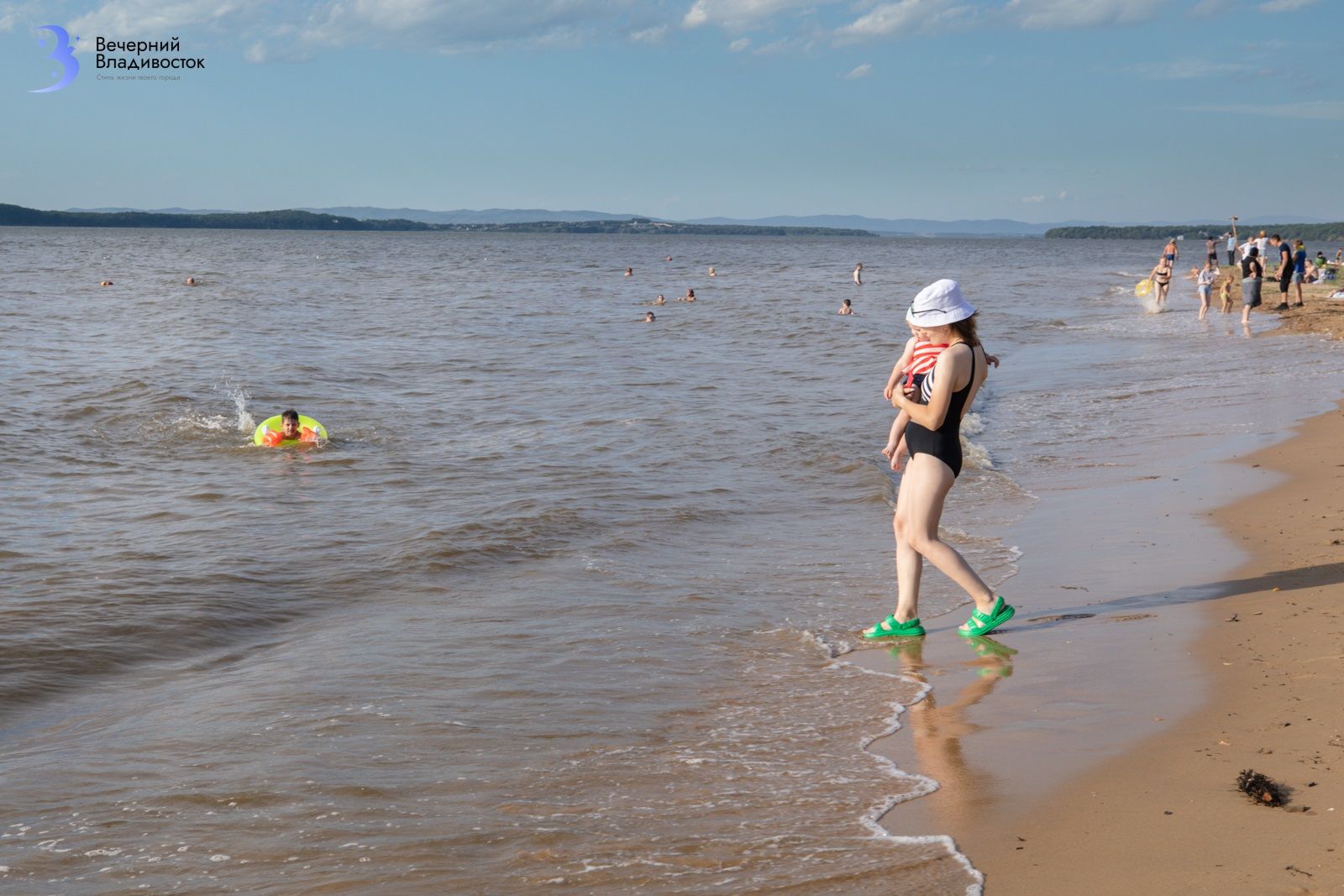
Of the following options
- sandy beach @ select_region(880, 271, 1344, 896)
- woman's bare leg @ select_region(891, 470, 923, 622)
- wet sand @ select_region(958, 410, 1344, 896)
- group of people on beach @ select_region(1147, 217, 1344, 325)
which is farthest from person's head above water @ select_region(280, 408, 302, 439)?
group of people on beach @ select_region(1147, 217, 1344, 325)

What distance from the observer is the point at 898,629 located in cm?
613

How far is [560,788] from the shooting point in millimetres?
4383

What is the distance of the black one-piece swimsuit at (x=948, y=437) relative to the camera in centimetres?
561

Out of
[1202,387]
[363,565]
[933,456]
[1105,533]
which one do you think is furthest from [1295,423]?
[363,565]

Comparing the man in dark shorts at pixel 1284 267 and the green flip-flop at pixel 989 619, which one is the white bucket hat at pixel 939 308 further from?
the man in dark shorts at pixel 1284 267

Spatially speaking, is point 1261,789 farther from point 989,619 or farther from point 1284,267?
point 1284,267

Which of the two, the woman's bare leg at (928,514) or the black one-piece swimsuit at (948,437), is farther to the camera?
the woman's bare leg at (928,514)

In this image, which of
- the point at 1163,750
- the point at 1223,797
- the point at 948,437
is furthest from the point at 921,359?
the point at 1223,797

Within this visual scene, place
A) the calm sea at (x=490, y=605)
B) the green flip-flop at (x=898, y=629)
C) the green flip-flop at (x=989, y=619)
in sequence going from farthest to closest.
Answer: the green flip-flop at (x=898, y=629) → the green flip-flop at (x=989, y=619) → the calm sea at (x=490, y=605)

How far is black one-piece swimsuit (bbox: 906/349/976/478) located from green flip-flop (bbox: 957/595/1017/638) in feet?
2.56

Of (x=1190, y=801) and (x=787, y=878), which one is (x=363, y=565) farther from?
(x=1190, y=801)

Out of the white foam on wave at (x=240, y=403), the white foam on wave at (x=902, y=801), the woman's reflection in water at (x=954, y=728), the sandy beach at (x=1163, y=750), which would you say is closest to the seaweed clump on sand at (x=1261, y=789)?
the sandy beach at (x=1163, y=750)

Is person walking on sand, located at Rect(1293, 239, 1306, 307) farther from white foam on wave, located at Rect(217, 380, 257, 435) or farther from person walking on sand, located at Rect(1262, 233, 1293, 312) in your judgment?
white foam on wave, located at Rect(217, 380, 257, 435)

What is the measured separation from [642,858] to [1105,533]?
18.7ft
